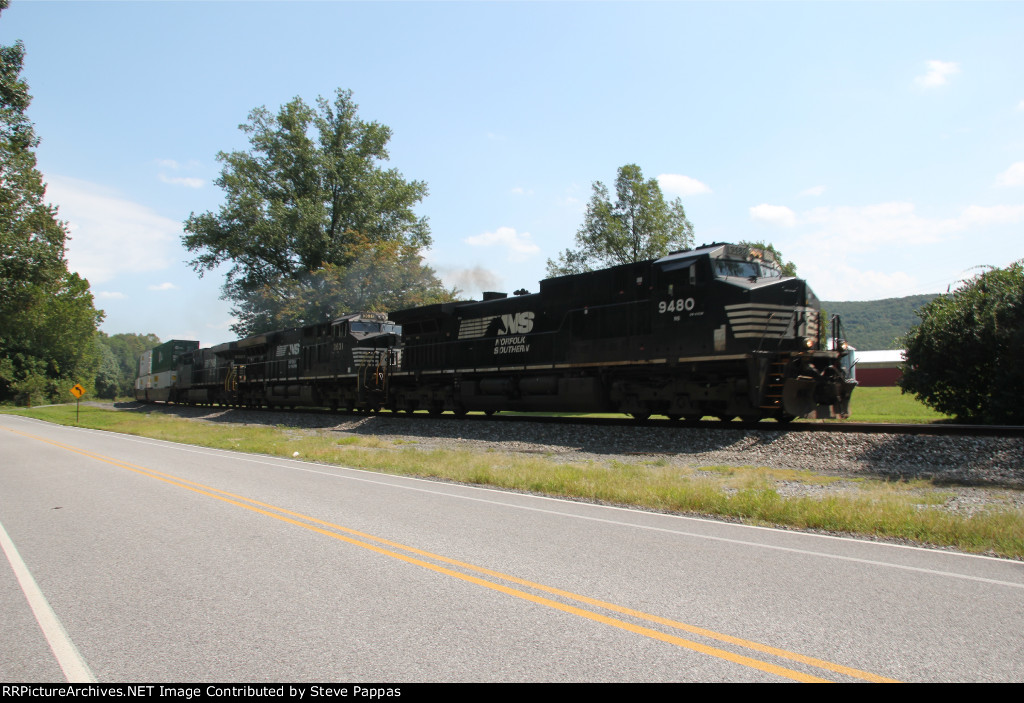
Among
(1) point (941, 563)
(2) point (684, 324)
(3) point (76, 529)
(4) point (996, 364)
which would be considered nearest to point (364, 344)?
(2) point (684, 324)

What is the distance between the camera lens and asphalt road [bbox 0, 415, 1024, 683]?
→ 3564 millimetres

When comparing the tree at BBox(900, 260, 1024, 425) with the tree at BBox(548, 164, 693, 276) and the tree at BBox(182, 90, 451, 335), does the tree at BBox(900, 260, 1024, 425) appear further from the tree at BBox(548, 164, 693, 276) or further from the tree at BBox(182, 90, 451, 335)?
the tree at BBox(182, 90, 451, 335)

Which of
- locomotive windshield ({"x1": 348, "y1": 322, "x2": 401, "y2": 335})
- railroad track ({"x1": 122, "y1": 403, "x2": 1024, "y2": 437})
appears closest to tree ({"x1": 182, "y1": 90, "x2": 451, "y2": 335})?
locomotive windshield ({"x1": 348, "y1": 322, "x2": 401, "y2": 335})

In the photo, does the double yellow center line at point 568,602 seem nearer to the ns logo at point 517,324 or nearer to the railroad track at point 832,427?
the railroad track at point 832,427

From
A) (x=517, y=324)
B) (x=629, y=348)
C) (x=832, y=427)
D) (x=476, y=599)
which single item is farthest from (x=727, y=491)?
(x=517, y=324)

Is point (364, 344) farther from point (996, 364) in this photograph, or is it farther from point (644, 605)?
point (644, 605)

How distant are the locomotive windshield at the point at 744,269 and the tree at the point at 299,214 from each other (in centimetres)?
3326

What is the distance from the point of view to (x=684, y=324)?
1647 centimetres

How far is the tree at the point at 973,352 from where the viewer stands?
714 inches

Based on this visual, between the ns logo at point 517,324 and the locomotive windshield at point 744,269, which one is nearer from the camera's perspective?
the locomotive windshield at point 744,269

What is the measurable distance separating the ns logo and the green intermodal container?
126 ft

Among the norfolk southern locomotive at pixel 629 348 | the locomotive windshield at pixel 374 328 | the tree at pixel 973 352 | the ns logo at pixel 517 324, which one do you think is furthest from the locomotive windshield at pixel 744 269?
the locomotive windshield at pixel 374 328

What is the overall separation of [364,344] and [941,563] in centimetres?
2482
